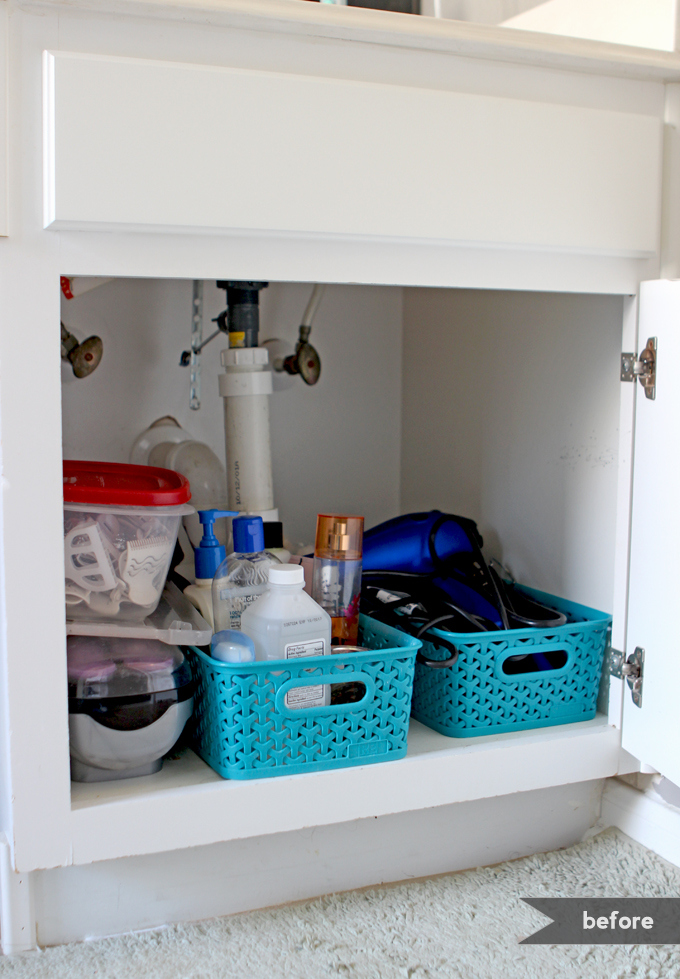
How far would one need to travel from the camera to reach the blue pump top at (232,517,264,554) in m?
0.90

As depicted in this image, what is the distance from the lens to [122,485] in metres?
0.84

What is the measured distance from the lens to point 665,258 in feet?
2.89

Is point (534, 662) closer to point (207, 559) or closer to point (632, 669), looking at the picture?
point (632, 669)

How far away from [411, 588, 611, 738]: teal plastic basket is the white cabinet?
0.03m

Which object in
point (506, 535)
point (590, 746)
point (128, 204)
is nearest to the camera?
point (128, 204)

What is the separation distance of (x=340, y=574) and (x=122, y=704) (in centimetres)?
28

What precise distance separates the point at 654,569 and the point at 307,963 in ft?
1.60

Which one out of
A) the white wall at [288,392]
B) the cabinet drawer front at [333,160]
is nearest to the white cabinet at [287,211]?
the cabinet drawer front at [333,160]

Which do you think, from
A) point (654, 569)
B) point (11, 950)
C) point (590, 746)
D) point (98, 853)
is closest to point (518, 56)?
point (654, 569)

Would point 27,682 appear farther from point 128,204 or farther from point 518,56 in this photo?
point 518,56

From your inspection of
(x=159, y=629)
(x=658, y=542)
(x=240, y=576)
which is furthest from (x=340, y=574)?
(x=658, y=542)

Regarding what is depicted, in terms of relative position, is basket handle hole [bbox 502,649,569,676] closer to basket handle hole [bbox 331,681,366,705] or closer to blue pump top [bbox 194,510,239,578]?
basket handle hole [bbox 331,681,366,705]

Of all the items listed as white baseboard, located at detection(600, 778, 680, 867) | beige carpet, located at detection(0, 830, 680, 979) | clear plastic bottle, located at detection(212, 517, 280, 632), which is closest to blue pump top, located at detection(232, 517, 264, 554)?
clear plastic bottle, located at detection(212, 517, 280, 632)

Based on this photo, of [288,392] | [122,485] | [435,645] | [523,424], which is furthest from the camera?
[288,392]
